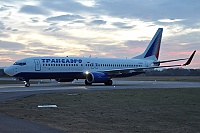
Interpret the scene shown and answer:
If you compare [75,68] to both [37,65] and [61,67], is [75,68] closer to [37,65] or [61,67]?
[61,67]

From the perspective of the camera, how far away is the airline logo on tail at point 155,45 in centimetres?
5369

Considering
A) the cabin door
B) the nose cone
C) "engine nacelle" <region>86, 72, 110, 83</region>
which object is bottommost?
"engine nacelle" <region>86, 72, 110, 83</region>

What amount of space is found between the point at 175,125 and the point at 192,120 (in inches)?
57.8

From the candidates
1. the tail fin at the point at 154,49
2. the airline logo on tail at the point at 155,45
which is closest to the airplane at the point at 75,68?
the tail fin at the point at 154,49

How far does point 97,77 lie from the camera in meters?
41.6

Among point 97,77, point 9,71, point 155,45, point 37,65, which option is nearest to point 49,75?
point 37,65

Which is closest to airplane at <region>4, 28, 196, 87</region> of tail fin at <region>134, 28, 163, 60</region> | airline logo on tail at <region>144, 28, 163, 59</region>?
tail fin at <region>134, 28, 163, 60</region>

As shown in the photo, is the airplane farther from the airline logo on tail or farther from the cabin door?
the airline logo on tail

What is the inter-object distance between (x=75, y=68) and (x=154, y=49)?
16.1 m

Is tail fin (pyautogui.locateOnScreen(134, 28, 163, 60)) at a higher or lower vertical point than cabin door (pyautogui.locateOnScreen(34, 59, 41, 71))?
higher

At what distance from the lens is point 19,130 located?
401 inches

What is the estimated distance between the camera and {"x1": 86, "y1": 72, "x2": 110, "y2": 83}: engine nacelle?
136 feet

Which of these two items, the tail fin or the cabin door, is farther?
the tail fin

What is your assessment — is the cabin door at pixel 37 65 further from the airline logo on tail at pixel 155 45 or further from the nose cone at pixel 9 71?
the airline logo on tail at pixel 155 45
